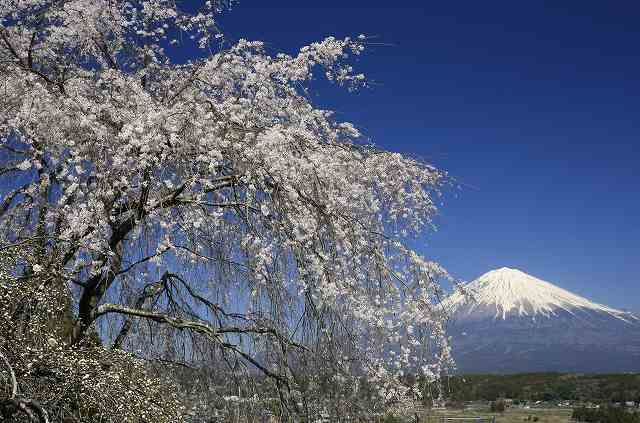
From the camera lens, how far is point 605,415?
68.4 feet

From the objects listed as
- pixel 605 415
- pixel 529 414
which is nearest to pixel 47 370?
pixel 605 415

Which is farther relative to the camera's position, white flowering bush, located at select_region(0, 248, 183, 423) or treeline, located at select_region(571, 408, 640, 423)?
treeline, located at select_region(571, 408, 640, 423)

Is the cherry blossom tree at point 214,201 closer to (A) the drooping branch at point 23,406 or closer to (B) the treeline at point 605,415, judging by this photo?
(A) the drooping branch at point 23,406

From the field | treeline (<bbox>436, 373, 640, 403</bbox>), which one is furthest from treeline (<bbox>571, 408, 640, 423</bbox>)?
treeline (<bbox>436, 373, 640, 403</bbox>)

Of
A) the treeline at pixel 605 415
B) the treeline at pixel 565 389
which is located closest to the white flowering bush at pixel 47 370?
the treeline at pixel 605 415

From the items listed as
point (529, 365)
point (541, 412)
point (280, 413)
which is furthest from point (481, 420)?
point (529, 365)

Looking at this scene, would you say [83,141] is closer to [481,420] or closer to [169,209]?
[169,209]

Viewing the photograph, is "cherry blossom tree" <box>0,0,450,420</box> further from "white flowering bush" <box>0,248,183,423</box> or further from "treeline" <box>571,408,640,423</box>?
"treeline" <box>571,408,640,423</box>

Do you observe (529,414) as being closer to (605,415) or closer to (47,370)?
(605,415)

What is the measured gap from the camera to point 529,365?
186625 millimetres

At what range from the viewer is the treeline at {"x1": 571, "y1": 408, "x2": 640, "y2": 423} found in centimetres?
1969

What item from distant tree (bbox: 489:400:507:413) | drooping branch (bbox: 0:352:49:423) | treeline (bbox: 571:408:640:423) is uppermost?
drooping branch (bbox: 0:352:49:423)

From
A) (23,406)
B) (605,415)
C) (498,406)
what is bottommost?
(605,415)

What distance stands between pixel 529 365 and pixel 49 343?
658 ft
